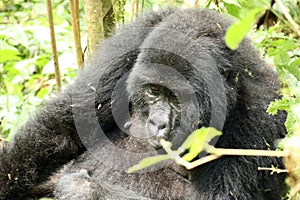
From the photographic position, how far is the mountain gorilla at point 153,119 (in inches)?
119

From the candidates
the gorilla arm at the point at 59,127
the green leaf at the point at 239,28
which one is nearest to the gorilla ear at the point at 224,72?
the gorilla arm at the point at 59,127

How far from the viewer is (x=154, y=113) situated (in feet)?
9.99

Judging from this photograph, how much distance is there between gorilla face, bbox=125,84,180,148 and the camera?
2.92m

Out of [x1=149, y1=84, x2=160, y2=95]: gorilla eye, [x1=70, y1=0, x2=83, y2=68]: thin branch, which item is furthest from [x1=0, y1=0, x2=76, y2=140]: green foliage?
[x1=149, y1=84, x2=160, y2=95]: gorilla eye

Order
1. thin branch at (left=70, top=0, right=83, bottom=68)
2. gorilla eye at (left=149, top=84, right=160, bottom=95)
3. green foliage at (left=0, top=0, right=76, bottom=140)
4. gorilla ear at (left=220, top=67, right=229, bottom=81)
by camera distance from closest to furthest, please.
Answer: gorilla ear at (left=220, top=67, right=229, bottom=81)
gorilla eye at (left=149, top=84, right=160, bottom=95)
thin branch at (left=70, top=0, right=83, bottom=68)
green foliage at (left=0, top=0, right=76, bottom=140)

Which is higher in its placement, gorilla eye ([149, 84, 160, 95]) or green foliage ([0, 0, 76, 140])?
gorilla eye ([149, 84, 160, 95])

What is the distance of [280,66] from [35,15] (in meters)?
5.52

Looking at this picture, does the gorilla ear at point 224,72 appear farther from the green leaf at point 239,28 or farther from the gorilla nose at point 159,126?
the green leaf at point 239,28

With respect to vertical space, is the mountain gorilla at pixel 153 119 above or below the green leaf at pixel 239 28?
below

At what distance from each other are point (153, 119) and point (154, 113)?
0.09 m

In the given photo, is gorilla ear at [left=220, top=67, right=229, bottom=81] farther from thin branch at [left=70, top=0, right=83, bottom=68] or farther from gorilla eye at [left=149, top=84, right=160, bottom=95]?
thin branch at [left=70, top=0, right=83, bottom=68]

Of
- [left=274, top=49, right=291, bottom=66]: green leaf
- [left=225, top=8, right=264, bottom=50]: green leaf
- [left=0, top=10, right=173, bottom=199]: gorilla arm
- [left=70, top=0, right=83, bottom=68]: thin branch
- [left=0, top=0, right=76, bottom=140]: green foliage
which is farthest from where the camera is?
[left=0, top=0, right=76, bottom=140]: green foliage

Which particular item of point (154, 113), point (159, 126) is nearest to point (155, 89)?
point (154, 113)

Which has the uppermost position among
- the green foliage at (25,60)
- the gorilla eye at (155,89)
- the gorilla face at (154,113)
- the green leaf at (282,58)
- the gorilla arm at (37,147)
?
the green leaf at (282,58)
